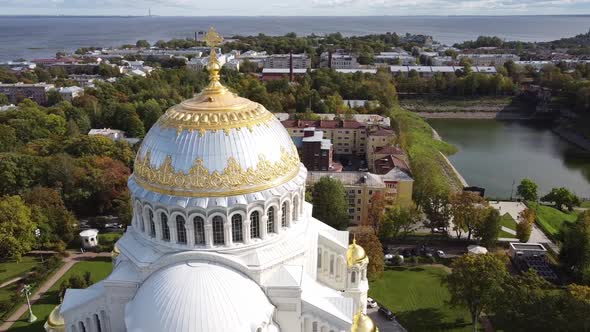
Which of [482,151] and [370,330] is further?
[482,151]

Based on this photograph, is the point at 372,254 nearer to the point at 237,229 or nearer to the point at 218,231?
the point at 237,229

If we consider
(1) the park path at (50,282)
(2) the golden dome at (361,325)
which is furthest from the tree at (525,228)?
(1) the park path at (50,282)

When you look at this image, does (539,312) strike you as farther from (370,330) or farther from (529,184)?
(529,184)

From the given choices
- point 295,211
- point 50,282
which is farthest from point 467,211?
point 50,282

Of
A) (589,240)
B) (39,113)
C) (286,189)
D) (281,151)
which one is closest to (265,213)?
(286,189)

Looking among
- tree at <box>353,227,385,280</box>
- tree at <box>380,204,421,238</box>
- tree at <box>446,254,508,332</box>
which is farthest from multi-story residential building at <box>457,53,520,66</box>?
tree at <box>446,254,508,332</box>
